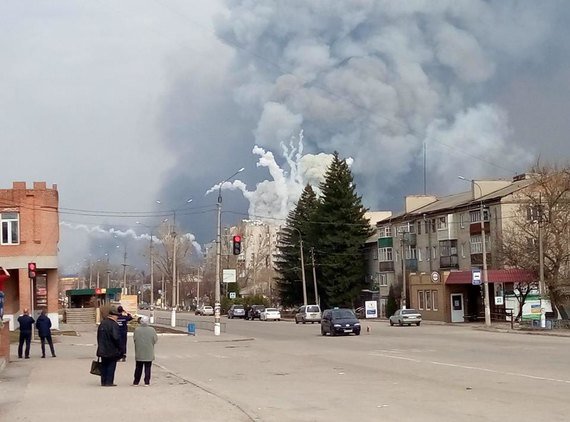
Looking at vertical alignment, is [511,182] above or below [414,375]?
above

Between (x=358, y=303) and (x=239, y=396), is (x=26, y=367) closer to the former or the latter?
(x=239, y=396)

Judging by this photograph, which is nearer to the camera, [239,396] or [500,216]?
[239,396]

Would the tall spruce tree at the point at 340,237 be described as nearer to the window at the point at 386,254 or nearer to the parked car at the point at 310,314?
the window at the point at 386,254

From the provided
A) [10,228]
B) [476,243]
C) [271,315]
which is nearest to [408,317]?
[476,243]

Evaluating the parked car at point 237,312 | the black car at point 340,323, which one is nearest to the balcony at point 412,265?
the parked car at point 237,312

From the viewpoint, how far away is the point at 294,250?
105875 mm

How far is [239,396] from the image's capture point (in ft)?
56.7

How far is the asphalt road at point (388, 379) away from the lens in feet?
46.6

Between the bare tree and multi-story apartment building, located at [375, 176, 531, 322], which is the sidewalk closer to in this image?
the bare tree

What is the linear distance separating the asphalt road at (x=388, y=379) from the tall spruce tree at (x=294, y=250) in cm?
6728

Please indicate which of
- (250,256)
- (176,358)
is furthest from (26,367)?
(250,256)

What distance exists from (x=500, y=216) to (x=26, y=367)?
57.0m

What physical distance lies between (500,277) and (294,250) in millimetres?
43433

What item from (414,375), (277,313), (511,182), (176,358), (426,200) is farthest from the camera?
(426,200)
